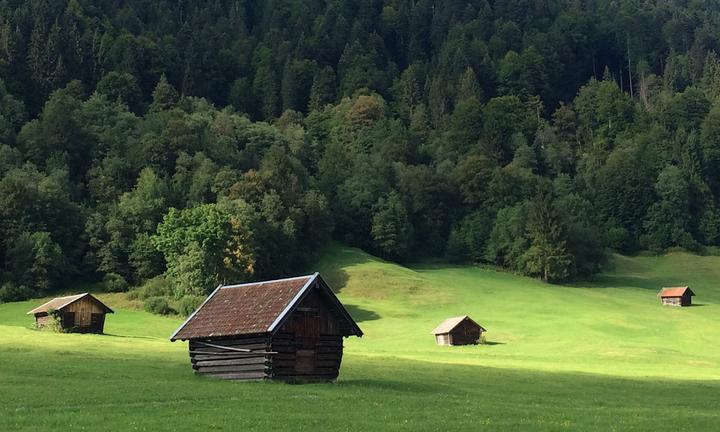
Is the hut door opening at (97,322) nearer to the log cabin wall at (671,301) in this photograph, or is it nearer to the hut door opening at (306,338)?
the hut door opening at (306,338)

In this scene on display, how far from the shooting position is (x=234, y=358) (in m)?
43.4

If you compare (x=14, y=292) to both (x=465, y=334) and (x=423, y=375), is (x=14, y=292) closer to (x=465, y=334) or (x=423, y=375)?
(x=465, y=334)

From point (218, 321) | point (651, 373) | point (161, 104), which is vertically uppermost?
point (161, 104)

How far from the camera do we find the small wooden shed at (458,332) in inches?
3282

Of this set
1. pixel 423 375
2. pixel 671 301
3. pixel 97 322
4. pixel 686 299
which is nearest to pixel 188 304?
pixel 97 322

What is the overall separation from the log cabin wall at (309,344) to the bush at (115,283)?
73.3 meters

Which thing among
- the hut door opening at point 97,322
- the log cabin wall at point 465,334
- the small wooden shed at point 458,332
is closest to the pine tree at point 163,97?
the hut door opening at point 97,322

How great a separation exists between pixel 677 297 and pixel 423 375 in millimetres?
71819

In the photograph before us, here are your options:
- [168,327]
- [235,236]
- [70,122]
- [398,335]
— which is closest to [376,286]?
[235,236]

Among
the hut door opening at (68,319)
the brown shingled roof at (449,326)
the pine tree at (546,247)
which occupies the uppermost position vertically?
the pine tree at (546,247)

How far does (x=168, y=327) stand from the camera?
88.4 metres

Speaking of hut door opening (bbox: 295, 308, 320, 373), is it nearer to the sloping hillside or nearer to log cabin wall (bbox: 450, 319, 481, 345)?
the sloping hillside

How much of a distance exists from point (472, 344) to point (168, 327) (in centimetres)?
2951

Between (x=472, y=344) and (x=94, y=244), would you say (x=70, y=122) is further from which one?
(x=472, y=344)
